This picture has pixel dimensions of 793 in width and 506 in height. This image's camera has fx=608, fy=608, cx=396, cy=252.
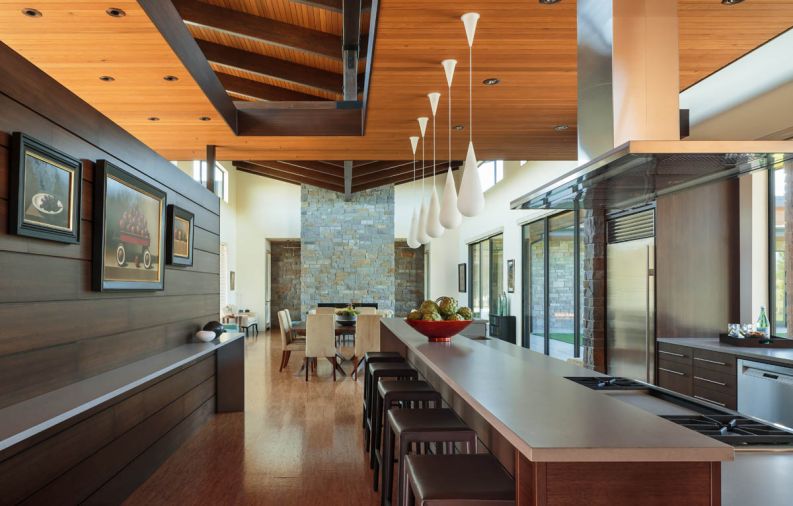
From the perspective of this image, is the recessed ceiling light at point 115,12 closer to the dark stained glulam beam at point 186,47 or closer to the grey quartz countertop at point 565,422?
the dark stained glulam beam at point 186,47

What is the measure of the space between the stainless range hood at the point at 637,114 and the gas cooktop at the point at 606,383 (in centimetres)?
87

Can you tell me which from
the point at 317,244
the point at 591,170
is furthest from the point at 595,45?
the point at 317,244

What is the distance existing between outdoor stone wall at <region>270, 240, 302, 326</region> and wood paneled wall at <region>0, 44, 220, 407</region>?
39.9 feet

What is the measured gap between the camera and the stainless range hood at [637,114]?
2182mm

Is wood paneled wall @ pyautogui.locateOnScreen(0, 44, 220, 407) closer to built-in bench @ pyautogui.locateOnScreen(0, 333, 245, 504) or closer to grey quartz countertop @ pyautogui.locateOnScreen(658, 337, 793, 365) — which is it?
built-in bench @ pyautogui.locateOnScreen(0, 333, 245, 504)

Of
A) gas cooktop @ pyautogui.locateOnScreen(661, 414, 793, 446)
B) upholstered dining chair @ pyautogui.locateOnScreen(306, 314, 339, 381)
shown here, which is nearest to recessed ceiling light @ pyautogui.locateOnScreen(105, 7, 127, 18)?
gas cooktop @ pyautogui.locateOnScreen(661, 414, 793, 446)

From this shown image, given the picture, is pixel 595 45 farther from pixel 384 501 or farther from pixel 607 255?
pixel 607 255

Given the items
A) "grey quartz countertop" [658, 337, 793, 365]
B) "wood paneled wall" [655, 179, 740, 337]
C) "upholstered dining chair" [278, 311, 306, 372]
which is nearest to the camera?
"grey quartz countertop" [658, 337, 793, 365]

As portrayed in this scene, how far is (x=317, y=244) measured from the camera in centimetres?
1274

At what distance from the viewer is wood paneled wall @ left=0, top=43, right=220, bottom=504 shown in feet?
7.41

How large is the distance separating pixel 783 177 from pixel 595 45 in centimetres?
241

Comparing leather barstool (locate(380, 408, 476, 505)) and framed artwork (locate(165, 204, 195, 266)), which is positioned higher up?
framed artwork (locate(165, 204, 195, 266))

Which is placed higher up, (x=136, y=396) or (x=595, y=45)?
(x=595, y=45)

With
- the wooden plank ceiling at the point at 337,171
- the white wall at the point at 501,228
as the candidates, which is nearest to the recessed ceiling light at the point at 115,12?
the white wall at the point at 501,228
